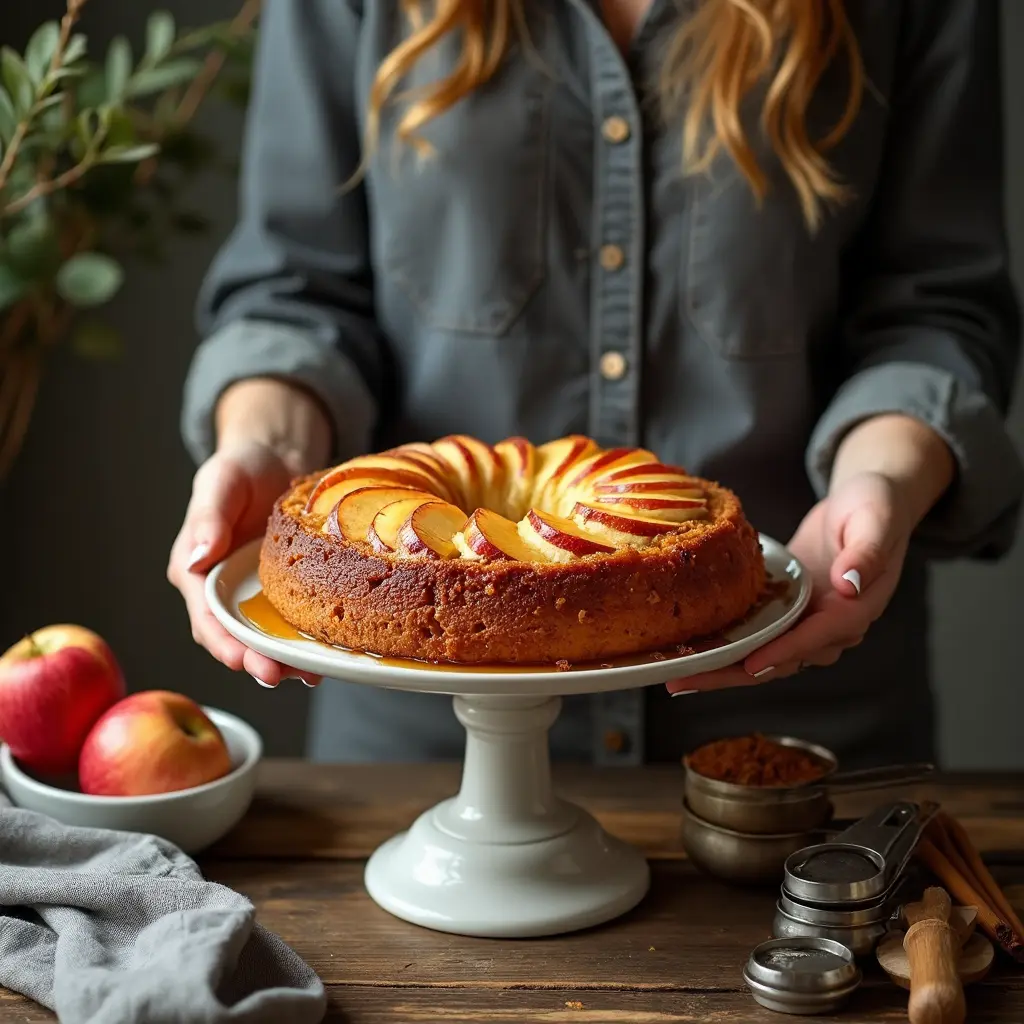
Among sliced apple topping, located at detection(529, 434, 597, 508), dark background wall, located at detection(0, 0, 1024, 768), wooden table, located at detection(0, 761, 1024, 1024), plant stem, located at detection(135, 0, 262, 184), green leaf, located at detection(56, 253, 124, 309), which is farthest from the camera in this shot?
dark background wall, located at detection(0, 0, 1024, 768)

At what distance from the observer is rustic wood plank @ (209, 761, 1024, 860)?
143 cm

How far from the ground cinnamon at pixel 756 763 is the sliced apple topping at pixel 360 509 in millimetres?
376

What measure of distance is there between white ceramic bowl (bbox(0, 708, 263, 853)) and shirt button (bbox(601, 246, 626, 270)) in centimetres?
76

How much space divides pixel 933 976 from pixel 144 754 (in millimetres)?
765

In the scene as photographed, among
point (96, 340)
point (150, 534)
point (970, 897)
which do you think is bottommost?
point (150, 534)

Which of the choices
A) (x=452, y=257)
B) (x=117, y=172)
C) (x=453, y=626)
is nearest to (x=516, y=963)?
(x=453, y=626)

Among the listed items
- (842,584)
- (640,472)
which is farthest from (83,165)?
(842,584)

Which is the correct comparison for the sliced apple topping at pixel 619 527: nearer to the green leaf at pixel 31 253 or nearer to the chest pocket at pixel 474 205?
the chest pocket at pixel 474 205

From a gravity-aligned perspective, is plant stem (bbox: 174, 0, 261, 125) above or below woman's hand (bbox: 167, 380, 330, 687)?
above

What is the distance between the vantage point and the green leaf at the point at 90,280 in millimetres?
1930

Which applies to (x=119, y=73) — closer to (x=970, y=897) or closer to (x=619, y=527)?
(x=619, y=527)

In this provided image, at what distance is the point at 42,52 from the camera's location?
167cm

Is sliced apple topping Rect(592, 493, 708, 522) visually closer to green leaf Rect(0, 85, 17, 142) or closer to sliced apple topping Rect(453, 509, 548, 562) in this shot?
sliced apple topping Rect(453, 509, 548, 562)

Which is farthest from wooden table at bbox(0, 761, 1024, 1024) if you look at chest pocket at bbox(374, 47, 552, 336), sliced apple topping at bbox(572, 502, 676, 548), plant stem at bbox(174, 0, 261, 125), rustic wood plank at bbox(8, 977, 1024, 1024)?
plant stem at bbox(174, 0, 261, 125)
